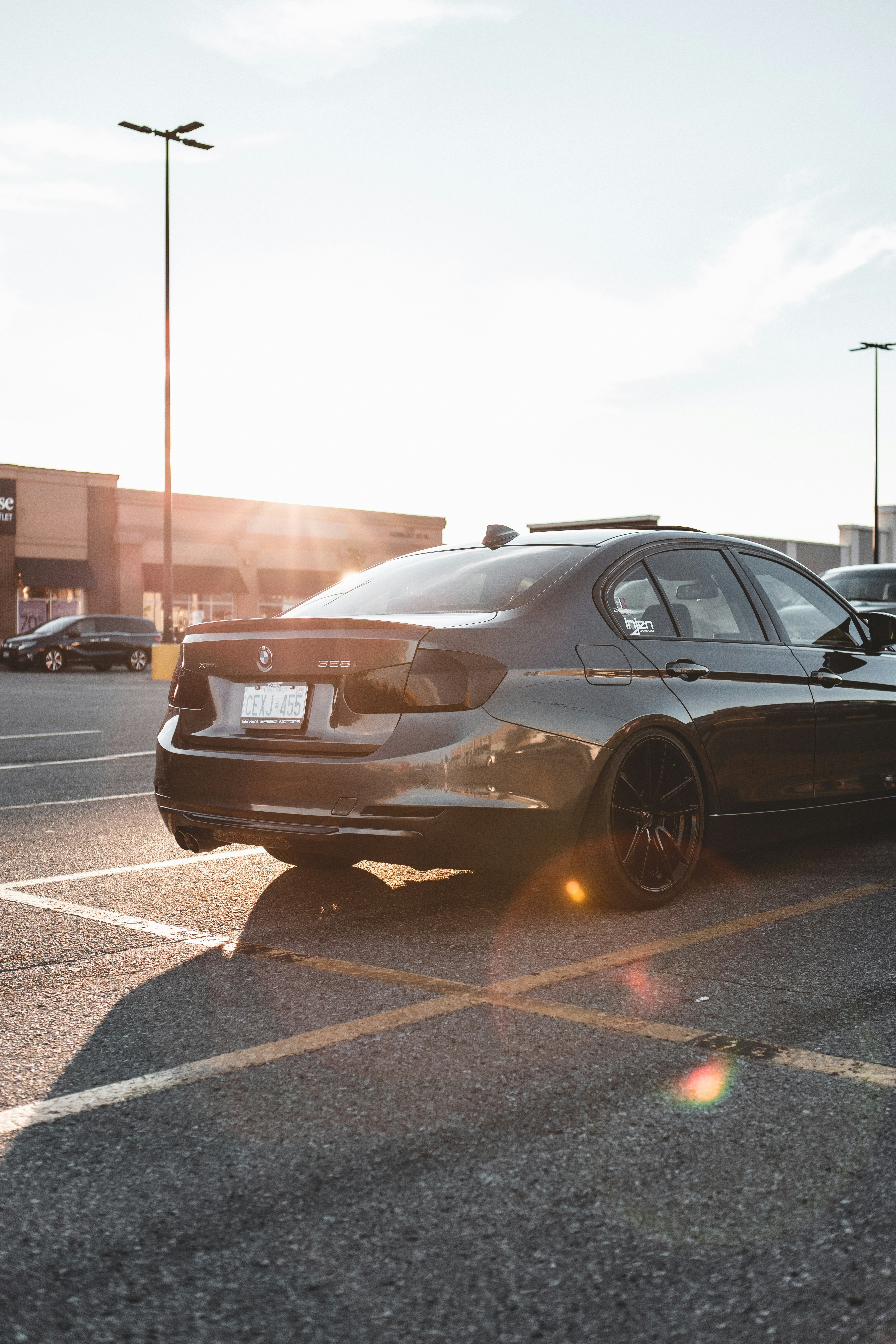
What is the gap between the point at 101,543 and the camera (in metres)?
50.2

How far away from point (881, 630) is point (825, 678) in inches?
28.7

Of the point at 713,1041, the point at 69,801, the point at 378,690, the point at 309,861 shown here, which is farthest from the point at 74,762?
the point at 713,1041

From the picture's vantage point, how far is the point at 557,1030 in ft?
11.3

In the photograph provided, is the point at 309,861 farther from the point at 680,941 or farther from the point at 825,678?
the point at 825,678

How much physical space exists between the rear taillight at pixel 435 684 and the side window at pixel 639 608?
778 mm

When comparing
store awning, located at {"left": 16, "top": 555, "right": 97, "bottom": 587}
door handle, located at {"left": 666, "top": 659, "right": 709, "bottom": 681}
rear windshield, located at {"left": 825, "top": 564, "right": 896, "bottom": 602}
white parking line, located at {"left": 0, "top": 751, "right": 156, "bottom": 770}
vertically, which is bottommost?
white parking line, located at {"left": 0, "top": 751, "right": 156, "bottom": 770}

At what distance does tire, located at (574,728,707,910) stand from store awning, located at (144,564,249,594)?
4939 centimetres

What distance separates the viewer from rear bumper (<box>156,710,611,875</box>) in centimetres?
438

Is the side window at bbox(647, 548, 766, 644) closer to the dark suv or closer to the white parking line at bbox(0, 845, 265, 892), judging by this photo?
the white parking line at bbox(0, 845, 265, 892)

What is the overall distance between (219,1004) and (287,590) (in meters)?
54.4

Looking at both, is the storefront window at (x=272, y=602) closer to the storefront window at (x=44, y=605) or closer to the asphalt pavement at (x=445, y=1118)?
the storefront window at (x=44, y=605)

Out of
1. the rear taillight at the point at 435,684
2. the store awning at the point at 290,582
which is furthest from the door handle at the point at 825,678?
the store awning at the point at 290,582

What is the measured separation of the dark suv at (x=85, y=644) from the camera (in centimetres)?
3538

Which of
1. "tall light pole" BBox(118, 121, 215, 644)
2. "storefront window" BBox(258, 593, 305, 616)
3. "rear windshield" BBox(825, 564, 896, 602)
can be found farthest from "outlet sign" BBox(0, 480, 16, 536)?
"rear windshield" BBox(825, 564, 896, 602)
